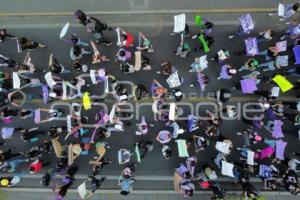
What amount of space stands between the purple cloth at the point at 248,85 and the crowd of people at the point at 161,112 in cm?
3

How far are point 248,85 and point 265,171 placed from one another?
2877 mm

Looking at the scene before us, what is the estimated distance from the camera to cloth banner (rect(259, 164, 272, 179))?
12.7 meters

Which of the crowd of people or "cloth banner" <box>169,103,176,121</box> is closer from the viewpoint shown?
"cloth banner" <box>169,103,176,121</box>

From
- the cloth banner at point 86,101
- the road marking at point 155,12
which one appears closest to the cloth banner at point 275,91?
the road marking at point 155,12

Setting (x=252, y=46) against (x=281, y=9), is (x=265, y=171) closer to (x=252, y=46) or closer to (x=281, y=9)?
(x=252, y=46)

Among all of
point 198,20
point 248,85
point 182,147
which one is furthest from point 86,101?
point 248,85

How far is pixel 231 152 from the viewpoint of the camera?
14.0 meters

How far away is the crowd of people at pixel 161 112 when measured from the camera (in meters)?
13.1

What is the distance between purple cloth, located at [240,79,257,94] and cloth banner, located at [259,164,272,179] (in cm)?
255

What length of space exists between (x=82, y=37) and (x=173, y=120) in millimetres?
4586

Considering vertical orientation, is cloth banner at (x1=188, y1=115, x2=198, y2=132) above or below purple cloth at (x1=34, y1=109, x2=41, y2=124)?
below

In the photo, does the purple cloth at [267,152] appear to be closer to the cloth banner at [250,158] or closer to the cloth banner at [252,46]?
the cloth banner at [250,158]

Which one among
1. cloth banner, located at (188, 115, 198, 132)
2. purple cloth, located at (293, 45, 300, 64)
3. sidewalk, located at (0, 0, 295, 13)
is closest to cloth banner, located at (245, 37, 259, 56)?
purple cloth, located at (293, 45, 300, 64)

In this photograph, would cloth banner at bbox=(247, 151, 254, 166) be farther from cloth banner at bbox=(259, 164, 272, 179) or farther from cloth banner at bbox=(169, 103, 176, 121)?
cloth banner at bbox=(169, 103, 176, 121)
